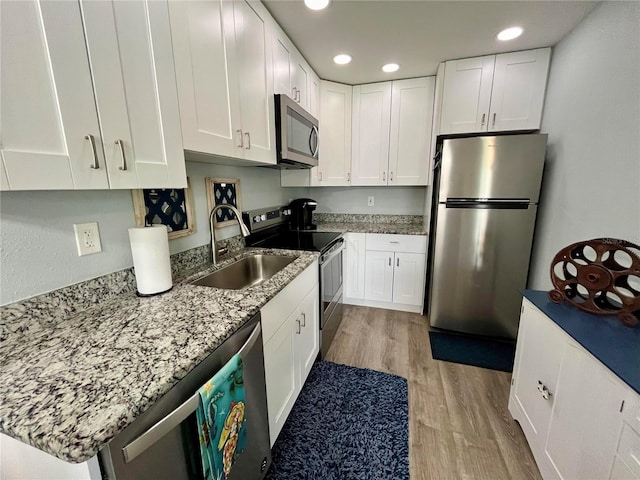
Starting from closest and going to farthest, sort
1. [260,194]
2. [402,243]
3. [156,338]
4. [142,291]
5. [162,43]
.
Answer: [156,338], [162,43], [142,291], [260,194], [402,243]

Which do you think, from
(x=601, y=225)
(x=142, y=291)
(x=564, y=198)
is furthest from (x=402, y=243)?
(x=142, y=291)

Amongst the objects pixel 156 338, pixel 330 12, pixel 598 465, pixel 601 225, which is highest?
pixel 330 12

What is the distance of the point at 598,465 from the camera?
87cm

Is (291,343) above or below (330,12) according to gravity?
below

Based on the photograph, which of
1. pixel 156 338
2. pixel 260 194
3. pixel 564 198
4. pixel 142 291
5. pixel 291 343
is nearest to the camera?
pixel 156 338

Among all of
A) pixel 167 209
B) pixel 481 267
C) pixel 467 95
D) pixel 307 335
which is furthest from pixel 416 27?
pixel 307 335

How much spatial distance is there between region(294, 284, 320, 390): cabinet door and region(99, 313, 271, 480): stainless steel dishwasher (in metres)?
0.49

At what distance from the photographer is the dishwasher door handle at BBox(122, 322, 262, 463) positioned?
0.55 metres

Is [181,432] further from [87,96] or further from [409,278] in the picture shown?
[409,278]

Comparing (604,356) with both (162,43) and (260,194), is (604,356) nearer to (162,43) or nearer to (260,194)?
(162,43)

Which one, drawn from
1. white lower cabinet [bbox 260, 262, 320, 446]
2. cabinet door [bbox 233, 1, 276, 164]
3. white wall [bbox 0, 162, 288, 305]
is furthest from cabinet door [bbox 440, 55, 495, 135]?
white wall [bbox 0, 162, 288, 305]

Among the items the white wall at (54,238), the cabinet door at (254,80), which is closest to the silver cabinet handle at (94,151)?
the white wall at (54,238)

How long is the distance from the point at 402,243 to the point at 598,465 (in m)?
1.91

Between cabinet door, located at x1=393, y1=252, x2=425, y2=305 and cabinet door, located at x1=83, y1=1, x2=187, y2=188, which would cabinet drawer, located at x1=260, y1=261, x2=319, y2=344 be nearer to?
cabinet door, located at x1=83, y1=1, x2=187, y2=188
